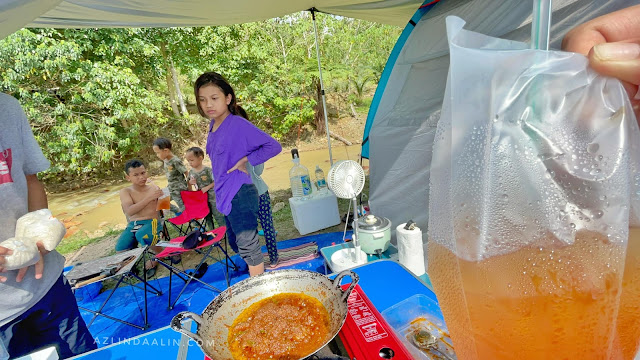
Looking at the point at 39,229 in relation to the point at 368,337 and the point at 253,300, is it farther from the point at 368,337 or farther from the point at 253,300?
the point at 368,337

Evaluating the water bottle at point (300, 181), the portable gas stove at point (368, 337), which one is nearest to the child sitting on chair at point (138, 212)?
the water bottle at point (300, 181)

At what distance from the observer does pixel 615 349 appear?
1.68 ft

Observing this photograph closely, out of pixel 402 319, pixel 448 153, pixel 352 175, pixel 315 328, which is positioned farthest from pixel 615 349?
pixel 352 175

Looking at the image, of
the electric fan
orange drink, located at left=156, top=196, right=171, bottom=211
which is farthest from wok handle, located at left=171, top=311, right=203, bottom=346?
orange drink, located at left=156, top=196, right=171, bottom=211

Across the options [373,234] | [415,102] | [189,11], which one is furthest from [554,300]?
[189,11]

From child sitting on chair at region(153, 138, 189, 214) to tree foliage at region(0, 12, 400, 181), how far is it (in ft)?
19.6

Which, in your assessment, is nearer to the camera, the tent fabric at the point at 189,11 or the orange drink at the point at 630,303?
the orange drink at the point at 630,303

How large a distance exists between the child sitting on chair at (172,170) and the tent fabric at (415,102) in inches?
108

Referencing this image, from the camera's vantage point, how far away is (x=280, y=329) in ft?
3.16

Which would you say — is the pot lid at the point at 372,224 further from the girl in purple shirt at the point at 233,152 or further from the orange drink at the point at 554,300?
the orange drink at the point at 554,300

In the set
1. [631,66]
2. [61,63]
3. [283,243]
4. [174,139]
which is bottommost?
[283,243]

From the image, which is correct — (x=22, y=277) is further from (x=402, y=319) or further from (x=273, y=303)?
(x=402, y=319)

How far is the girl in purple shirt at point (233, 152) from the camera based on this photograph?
2.43m

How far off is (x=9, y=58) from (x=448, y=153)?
10.9 m
